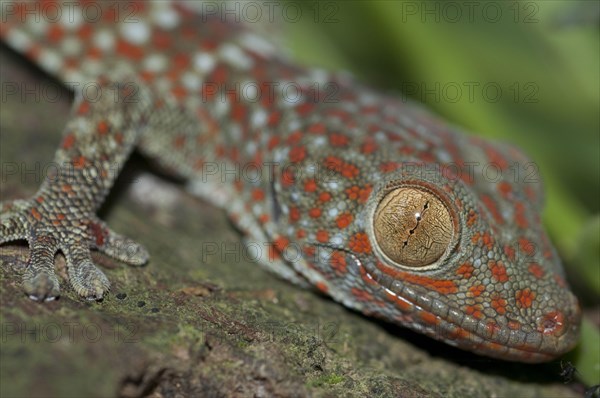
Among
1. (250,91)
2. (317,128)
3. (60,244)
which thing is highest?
(317,128)

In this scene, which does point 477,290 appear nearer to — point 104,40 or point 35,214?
point 35,214

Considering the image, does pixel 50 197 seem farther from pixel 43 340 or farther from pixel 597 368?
pixel 597 368

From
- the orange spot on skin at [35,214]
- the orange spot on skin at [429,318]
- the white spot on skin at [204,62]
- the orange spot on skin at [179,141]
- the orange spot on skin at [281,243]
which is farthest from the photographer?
the white spot on skin at [204,62]

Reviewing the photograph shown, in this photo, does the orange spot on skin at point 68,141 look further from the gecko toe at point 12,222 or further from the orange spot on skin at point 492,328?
the orange spot on skin at point 492,328

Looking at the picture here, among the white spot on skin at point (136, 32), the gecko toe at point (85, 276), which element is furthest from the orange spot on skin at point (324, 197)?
the white spot on skin at point (136, 32)

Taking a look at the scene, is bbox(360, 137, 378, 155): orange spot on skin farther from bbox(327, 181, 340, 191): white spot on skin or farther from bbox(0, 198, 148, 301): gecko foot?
bbox(0, 198, 148, 301): gecko foot

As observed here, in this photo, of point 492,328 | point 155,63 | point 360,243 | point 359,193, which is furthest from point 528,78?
point 155,63

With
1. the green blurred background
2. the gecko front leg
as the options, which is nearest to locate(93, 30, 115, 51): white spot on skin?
the gecko front leg

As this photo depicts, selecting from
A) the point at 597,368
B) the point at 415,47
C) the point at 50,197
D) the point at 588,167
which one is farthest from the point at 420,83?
the point at 50,197
